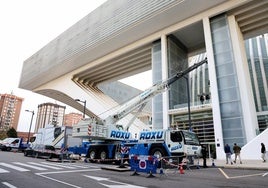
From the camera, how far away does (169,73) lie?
97.7 feet

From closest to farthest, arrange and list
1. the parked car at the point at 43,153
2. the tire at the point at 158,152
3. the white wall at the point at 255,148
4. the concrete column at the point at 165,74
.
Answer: the tire at the point at 158,152 < the white wall at the point at 255,148 < the parked car at the point at 43,153 < the concrete column at the point at 165,74

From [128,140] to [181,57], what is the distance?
20.4m

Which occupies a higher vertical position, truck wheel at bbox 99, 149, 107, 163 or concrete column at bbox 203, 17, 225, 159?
concrete column at bbox 203, 17, 225, 159

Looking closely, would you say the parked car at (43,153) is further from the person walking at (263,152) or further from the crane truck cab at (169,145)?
the person walking at (263,152)

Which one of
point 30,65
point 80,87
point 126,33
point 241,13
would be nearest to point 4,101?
point 30,65

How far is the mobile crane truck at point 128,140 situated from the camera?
46.5 ft

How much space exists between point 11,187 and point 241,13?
29.8m

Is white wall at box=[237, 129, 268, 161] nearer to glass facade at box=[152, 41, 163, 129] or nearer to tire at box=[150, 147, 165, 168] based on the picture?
tire at box=[150, 147, 165, 168]

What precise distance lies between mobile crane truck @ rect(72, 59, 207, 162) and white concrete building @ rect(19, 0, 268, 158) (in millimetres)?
4323

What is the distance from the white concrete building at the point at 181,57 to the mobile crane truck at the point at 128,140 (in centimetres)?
432

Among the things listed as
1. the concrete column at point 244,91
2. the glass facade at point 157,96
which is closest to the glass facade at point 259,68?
the concrete column at point 244,91

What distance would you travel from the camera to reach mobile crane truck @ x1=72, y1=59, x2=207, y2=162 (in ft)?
46.5

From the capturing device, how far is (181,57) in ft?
112

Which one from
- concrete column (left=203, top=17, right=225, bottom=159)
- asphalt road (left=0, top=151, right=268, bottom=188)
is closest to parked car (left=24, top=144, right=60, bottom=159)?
asphalt road (left=0, top=151, right=268, bottom=188)
